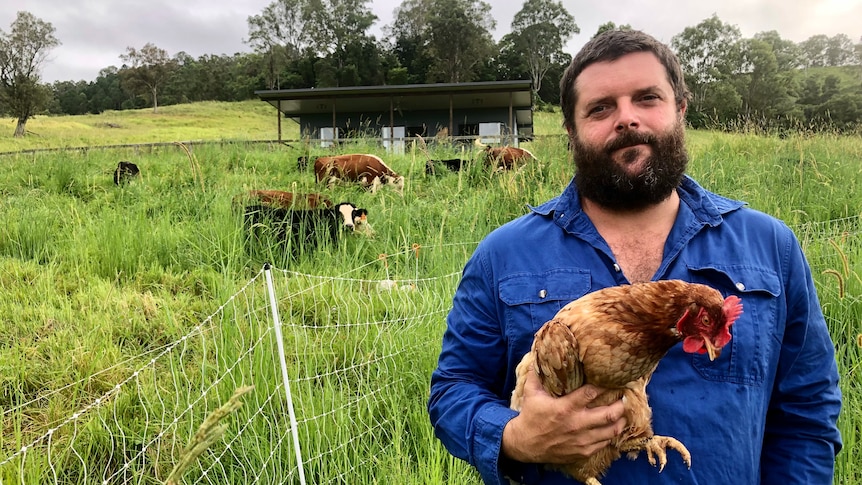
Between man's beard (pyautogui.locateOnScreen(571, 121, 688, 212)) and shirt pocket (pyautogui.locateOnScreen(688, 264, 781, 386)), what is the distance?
26 cm

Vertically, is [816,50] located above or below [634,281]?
above

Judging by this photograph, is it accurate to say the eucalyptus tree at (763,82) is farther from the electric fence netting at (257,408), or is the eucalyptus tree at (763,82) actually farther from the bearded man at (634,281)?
the bearded man at (634,281)

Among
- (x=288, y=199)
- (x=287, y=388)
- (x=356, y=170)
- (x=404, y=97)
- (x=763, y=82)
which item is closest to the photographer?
(x=287, y=388)

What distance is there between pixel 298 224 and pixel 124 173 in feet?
16.9

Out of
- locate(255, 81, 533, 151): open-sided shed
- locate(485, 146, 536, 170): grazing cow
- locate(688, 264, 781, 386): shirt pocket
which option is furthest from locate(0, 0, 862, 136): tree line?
locate(688, 264, 781, 386): shirt pocket

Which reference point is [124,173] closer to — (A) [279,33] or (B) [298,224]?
(B) [298,224]

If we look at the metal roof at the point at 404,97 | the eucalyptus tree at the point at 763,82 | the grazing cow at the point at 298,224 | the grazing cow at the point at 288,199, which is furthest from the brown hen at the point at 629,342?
the eucalyptus tree at the point at 763,82

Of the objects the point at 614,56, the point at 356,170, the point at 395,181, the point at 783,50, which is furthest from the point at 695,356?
the point at 783,50

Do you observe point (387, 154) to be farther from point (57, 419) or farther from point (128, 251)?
point (57, 419)

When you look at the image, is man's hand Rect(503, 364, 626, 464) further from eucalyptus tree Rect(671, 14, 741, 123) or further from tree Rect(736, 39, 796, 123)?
eucalyptus tree Rect(671, 14, 741, 123)

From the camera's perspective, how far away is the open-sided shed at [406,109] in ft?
58.3

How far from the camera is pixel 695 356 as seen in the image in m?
1.33

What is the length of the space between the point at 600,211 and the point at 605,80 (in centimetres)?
39

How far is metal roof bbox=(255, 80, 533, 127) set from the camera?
56.1 feet
